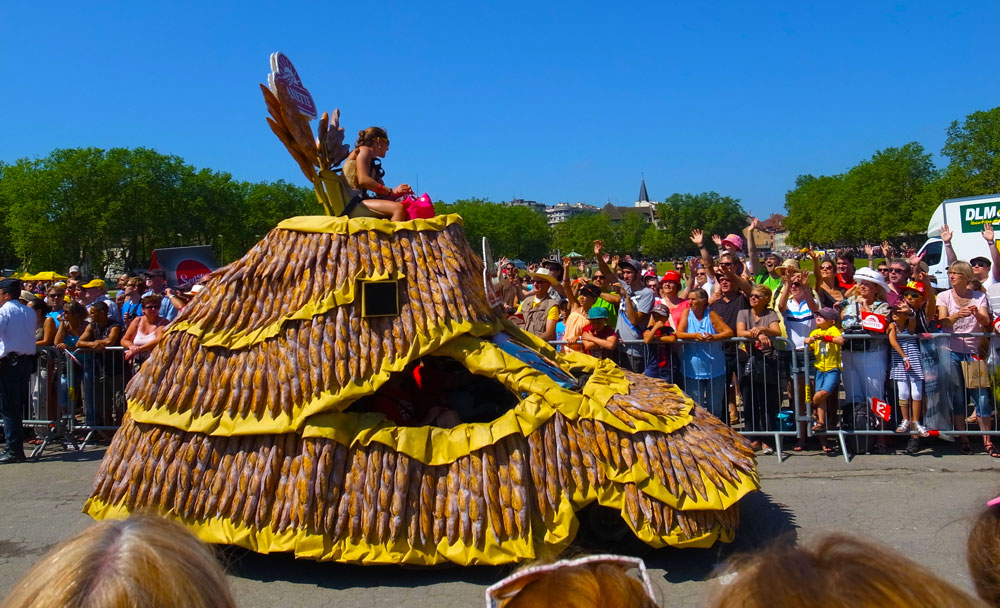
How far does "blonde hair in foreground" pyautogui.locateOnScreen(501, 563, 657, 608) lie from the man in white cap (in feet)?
23.5

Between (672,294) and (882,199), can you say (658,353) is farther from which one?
(882,199)

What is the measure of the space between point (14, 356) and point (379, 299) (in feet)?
17.4

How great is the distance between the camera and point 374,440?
4.59 meters

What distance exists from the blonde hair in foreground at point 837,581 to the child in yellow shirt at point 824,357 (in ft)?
21.9

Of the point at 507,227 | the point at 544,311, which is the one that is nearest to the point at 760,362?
the point at 544,311

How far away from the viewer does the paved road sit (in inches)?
181

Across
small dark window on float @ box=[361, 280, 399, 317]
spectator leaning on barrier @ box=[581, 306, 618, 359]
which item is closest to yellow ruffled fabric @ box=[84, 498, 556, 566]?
small dark window on float @ box=[361, 280, 399, 317]

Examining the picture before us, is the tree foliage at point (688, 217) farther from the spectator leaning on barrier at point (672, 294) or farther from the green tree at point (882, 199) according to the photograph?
the spectator leaning on barrier at point (672, 294)

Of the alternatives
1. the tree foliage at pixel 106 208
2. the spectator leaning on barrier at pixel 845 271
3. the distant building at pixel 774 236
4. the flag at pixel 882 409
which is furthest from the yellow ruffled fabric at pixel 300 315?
the distant building at pixel 774 236

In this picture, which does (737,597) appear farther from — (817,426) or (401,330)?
(817,426)

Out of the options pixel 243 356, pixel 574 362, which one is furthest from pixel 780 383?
pixel 243 356

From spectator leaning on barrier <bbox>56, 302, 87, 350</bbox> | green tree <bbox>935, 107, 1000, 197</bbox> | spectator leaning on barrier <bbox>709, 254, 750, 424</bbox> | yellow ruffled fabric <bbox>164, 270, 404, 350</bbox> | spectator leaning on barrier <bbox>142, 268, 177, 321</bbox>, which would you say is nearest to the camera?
yellow ruffled fabric <bbox>164, 270, 404, 350</bbox>

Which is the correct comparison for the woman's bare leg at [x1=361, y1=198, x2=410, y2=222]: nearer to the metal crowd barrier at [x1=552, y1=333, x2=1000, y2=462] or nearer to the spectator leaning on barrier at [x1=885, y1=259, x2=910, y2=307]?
the metal crowd barrier at [x1=552, y1=333, x2=1000, y2=462]

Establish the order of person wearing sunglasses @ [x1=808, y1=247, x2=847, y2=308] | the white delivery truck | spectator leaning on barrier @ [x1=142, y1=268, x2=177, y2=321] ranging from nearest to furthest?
person wearing sunglasses @ [x1=808, y1=247, x2=847, y2=308] → spectator leaning on barrier @ [x1=142, y1=268, x2=177, y2=321] → the white delivery truck
